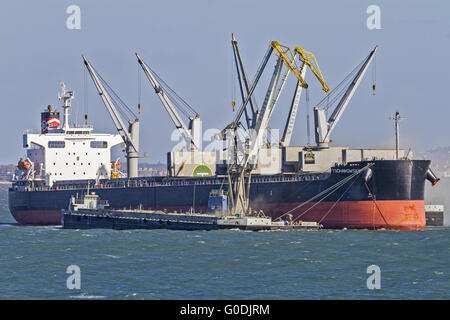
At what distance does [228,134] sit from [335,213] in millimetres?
14526

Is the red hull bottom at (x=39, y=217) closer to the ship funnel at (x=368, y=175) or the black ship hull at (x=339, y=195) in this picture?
the black ship hull at (x=339, y=195)

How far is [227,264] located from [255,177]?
26.1 metres

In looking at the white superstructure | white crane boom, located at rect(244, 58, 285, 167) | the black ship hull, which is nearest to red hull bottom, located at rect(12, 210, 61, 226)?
the white superstructure

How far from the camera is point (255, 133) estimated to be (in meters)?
70.9

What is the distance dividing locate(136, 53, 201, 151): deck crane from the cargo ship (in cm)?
12

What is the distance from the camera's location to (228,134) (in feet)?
240

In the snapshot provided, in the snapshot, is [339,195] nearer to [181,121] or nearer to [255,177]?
[255,177]

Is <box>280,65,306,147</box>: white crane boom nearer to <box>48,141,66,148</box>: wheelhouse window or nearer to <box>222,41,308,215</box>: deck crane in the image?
<box>222,41,308,215</box>: deck crane

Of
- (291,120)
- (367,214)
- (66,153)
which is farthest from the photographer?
(66,153)

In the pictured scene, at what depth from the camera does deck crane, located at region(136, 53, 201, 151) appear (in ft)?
279

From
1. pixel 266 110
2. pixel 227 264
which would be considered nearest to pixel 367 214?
pixel 266 110

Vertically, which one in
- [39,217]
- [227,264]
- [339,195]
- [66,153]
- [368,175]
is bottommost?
[227,264]
